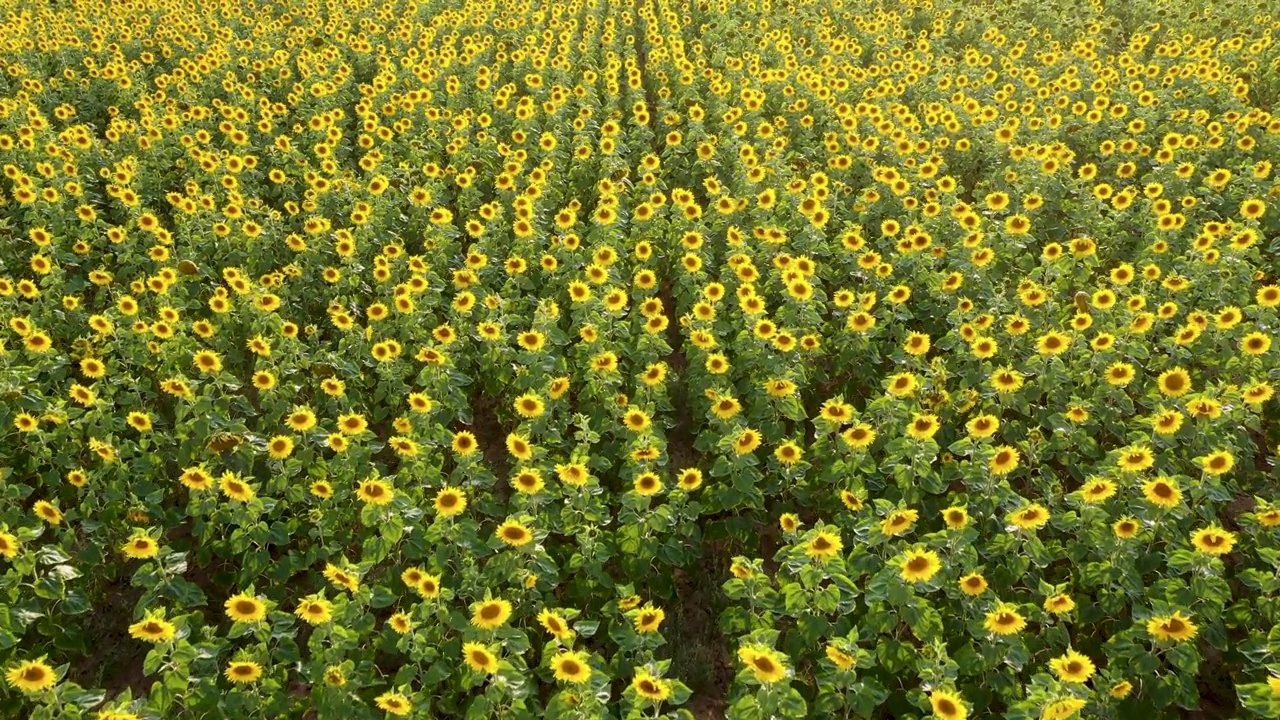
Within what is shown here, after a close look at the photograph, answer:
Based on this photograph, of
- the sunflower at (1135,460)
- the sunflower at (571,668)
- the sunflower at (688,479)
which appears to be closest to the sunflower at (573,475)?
the sunflower at (688,479)

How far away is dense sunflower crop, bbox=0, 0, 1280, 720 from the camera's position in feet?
14.1

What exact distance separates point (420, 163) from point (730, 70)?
573 centimetres

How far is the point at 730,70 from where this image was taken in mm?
12492

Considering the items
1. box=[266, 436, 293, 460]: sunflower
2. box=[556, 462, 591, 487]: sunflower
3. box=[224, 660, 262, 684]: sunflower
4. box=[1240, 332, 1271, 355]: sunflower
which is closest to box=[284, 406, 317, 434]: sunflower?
box=[266, 436, 293, 460]: sunflower

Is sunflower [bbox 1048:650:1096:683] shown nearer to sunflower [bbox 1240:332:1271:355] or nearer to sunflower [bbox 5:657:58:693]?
sunflower [bbox 1240:332:1271:355]

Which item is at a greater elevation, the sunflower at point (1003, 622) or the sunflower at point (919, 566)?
the sunflower at point (919, 566)

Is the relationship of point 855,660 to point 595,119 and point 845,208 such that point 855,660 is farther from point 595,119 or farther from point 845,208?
point 595,119

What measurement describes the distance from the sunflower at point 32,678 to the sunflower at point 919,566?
4.61m

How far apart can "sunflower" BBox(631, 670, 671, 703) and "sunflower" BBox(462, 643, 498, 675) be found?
2.56 feet

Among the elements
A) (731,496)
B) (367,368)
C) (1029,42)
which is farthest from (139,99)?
(1029,42)

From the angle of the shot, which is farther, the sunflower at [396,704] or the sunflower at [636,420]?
the sunflower at [636,420]

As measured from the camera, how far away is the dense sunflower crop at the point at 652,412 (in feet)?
14.1

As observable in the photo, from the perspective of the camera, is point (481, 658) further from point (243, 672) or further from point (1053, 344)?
point (1053, 344)

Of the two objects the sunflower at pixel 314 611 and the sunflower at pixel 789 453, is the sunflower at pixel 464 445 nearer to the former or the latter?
the sunflower at pixel 314 611
